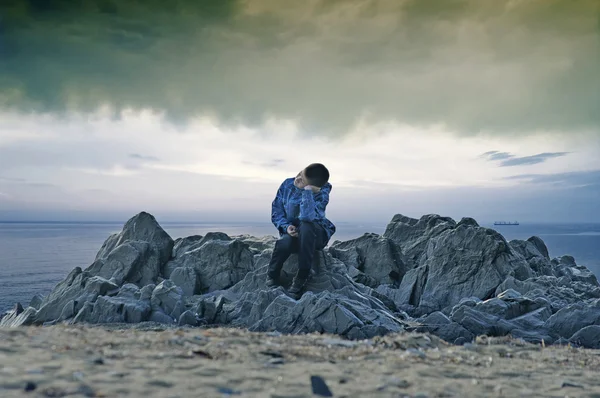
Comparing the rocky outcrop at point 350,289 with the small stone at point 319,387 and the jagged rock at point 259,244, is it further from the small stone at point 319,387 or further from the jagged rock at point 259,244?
the small stone at point 319,387

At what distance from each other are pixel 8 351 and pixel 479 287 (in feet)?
57.4

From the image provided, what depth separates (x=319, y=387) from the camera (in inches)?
253

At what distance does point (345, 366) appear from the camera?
300 inches

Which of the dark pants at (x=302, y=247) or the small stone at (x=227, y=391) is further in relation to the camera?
the dark pants at (x=302, y=247)

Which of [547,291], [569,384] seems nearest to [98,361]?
[569,384]

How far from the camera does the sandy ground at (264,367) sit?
6238 mm

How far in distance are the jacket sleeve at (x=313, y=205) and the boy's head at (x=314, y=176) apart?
0.32 m

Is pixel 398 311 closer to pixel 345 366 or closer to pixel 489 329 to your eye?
pixel 489 329

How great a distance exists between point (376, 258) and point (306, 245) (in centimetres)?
826

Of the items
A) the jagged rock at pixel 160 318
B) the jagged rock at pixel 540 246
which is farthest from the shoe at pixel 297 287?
the jagged rock at pixel 540 246

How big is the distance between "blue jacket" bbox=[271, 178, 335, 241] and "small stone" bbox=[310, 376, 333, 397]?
9.08 meters

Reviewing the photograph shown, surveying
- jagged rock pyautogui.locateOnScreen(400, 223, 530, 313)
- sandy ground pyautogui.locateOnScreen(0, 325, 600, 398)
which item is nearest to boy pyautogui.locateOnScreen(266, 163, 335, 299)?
sandy ground pyautogui.locateOnScreen(0, 325, 600, 398)

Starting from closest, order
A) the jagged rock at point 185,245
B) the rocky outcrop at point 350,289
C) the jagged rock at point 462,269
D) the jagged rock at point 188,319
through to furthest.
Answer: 1. the rocky outcrop at point 350,289
2. the jagged rock at point 188,319
3. the jagged rock at point 462,269
4. the jagged rock at point 185,245

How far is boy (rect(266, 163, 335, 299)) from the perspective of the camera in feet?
51.2
